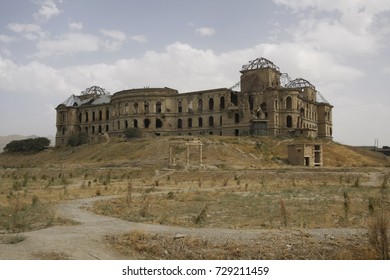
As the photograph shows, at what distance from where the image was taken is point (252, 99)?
256 feet

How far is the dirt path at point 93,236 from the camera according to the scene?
11695 millimetres

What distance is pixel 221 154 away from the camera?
2399 inches

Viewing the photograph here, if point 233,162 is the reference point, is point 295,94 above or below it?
above

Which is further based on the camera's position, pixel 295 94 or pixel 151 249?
pixel 295 94

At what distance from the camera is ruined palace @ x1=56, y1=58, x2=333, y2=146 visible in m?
76.1

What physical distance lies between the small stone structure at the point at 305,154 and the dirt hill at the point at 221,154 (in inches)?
60.7

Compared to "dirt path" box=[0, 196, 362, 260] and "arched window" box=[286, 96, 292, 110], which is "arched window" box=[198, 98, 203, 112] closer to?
"arched window" box=[286, 96, 292, 110]

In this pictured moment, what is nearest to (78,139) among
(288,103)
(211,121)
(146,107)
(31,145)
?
(31,145)

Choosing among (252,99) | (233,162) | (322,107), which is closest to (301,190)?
(233,162)

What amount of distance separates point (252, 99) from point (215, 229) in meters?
64.1

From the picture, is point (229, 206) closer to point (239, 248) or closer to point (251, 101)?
point (239, 248)

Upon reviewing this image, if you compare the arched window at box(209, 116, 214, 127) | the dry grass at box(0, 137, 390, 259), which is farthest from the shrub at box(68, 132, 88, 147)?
the dry grass at box(0, 137, 390, 259)

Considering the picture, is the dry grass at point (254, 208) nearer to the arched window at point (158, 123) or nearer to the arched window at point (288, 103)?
the arched window at point (288, 103)

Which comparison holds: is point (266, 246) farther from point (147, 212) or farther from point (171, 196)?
point (171, 196)
